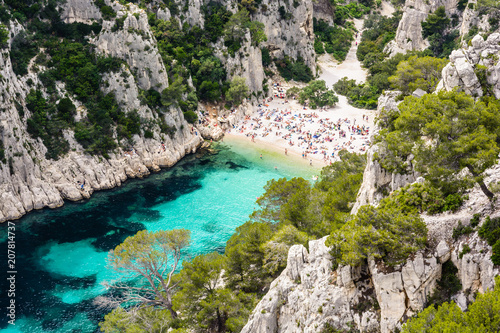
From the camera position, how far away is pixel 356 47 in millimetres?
103500

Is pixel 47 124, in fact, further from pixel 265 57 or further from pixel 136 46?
pixel 265 57

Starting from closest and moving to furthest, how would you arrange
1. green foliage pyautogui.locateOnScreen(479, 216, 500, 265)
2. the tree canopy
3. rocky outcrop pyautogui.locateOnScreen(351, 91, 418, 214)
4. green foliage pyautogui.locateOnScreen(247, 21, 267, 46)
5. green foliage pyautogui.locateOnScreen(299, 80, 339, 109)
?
1. green foliage pyautogui.locateOnScreen(479, 216, 500, 265)
2. rocky outcrop pyautogui.locateOnScreen(351, 91, 418, 214)
3. the tree canopy
4. green foliage pyautogui.locateOnScreen(299, 80, 339, 109)
5. green foliage pyautogui.locateOnScreen(247, 21, 267, 46)

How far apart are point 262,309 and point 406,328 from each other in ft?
31.3

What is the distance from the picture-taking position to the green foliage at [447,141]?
2152cm

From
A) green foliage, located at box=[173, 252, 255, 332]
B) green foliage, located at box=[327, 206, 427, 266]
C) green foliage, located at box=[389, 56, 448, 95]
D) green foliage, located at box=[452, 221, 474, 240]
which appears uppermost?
green foliage, located at box=[389, 56, 448, 95]

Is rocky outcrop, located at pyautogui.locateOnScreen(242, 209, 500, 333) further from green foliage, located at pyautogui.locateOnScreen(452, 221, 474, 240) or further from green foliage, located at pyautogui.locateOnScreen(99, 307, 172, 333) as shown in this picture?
green foliage, located at pyautogui.locateOnScreen(99, 307, 172, 333)

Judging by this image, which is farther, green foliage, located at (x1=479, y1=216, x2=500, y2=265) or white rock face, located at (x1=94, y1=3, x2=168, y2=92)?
white rock face, located at (x1=94, y1=3, x2=168, y2=92)

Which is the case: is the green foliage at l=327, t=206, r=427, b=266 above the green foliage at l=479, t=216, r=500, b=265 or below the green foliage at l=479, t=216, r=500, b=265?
below

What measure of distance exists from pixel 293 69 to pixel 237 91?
1946 cm

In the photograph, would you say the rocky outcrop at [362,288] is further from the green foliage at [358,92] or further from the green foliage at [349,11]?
the green foliage at [349,11]

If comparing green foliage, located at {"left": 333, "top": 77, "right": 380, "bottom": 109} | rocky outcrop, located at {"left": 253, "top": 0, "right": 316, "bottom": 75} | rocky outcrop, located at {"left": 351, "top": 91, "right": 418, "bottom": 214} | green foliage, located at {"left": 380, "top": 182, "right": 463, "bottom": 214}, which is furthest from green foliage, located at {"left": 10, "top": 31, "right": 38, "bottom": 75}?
green foliage, located at {"left": 333, "top": 77, "right": 380, "bottom": 109}

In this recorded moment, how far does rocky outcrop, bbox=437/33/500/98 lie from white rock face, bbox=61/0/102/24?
5874cm

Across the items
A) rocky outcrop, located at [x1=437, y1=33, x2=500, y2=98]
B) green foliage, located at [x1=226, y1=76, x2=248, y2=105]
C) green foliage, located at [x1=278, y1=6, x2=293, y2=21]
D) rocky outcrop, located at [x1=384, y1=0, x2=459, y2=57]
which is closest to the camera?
rocky outcrop, located at [x1=437, y1=33, x2=500, y2=98]

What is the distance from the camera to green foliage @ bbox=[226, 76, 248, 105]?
78.2 metres
